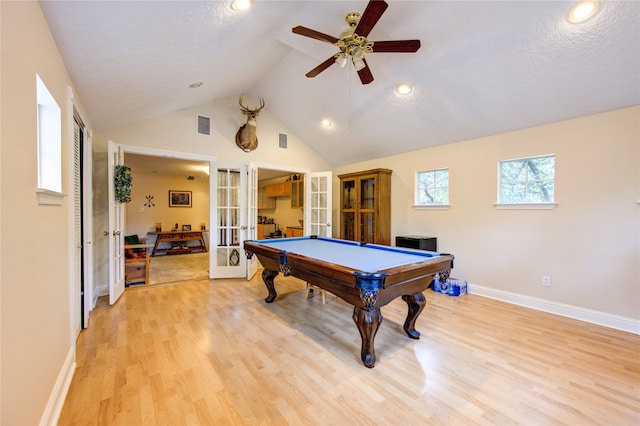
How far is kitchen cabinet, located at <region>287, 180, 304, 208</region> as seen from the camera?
253 inches

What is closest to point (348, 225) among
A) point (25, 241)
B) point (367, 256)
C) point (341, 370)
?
point (367, 256)

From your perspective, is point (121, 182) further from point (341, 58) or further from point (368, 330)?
point (368, 330)

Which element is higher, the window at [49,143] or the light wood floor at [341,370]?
the window at [49,143]

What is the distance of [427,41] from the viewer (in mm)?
2742

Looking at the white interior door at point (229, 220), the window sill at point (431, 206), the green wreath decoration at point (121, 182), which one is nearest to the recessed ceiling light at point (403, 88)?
the window sill at point (431, 206)

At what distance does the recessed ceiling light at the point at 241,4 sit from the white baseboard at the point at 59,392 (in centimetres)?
287

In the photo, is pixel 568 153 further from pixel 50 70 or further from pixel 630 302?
pixel 50 70

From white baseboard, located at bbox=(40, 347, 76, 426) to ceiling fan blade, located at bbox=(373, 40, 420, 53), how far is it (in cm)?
327

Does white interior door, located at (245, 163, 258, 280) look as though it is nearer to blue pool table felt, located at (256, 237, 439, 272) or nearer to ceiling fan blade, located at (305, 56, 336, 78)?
blue pool table felt, located at (256, 237, 439, 272)

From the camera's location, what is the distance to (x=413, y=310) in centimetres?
251

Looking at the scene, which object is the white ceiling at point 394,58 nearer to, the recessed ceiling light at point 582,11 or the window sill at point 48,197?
the recessed ceiling light at point 582,11

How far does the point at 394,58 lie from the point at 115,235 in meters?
4.16

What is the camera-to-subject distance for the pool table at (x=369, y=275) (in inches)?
73.0

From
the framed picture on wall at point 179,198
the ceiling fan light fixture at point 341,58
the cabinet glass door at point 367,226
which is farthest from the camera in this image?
the framed picture on wall at point 179,198
